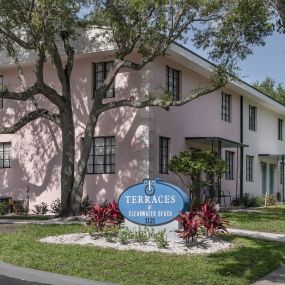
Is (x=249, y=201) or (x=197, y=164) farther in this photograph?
(x=249, y=201)

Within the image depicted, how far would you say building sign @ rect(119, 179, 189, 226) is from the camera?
11255mm

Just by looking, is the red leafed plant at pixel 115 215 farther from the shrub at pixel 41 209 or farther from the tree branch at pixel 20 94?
the shrub at pixel 41 209

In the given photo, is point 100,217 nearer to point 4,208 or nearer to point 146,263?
point 146,263

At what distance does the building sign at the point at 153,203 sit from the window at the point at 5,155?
11.9 meters

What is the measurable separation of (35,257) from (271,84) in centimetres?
5506

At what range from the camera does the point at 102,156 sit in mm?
20172

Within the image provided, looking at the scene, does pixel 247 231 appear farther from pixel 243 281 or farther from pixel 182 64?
pixel 182 64

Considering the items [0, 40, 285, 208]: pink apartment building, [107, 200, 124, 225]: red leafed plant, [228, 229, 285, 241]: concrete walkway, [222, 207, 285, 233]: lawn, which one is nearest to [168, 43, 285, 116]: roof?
[0, 40, 285, 208]: pink apartment building

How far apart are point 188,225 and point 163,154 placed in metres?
9.86

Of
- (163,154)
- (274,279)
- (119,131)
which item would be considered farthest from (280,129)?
(274,279)

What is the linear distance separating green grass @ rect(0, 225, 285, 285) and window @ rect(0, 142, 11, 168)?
11.5 meters

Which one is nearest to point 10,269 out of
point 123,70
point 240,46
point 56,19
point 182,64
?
point 56,19

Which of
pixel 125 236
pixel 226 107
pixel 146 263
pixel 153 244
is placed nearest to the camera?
pixel 146 263

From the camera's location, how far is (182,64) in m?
21.5
